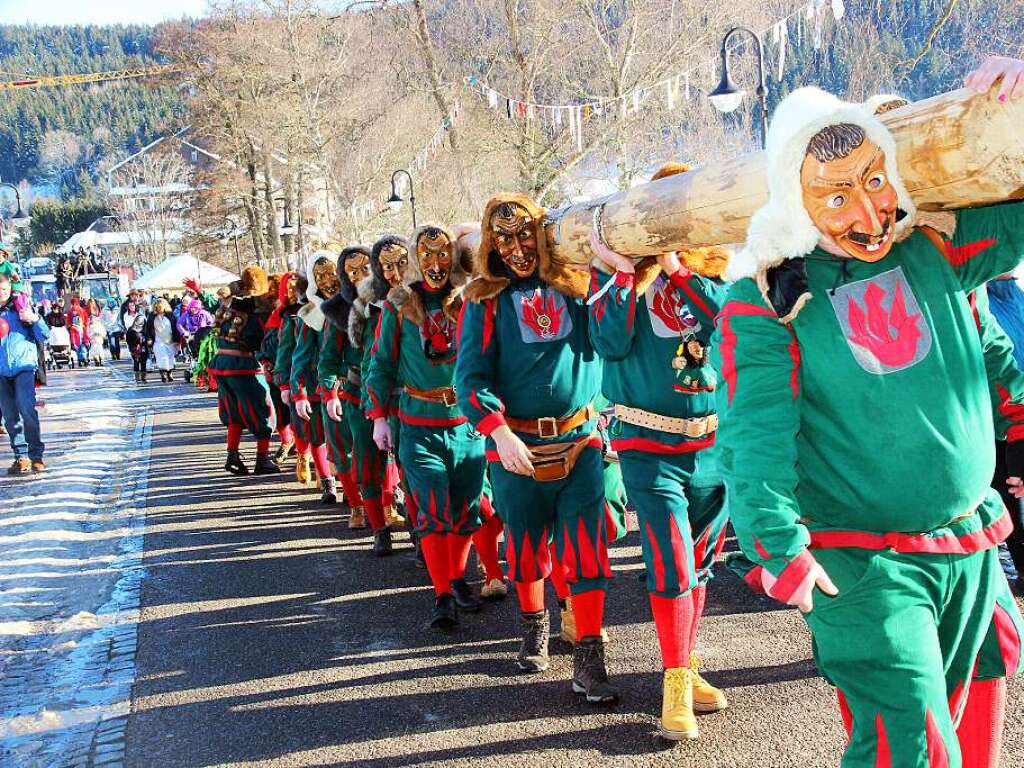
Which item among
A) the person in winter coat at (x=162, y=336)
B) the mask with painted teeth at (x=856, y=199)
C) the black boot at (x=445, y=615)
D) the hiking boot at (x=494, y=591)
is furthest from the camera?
the person in winter coat at (x=162, y=336)

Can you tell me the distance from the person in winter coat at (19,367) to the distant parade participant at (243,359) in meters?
1.90

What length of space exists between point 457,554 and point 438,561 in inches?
5.9

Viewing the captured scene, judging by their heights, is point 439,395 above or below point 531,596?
above

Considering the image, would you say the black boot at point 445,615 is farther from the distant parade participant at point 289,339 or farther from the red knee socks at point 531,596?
the distant parade participant at point 289,339

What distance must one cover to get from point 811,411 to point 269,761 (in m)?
2.68

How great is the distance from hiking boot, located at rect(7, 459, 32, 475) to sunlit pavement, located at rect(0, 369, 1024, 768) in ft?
11.2

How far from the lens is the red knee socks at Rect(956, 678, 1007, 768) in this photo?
8.49 feet

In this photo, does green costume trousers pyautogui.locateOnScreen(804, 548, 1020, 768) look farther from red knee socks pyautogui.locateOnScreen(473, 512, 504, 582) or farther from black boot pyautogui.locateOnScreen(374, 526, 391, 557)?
black boot pyautogui.locateOnScreen(374, 526, 391, 557)

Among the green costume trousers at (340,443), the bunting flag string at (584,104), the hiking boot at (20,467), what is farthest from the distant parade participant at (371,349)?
the bunting flag string at (584,104)

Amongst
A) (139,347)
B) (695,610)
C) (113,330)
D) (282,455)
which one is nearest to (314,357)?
(282,455)

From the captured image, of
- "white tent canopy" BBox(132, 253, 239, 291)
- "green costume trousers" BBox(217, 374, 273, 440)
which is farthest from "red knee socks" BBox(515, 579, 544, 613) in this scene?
"white tent canopy" BBox(132, 253, 239, 291)

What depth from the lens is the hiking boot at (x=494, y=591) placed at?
19.6 feet

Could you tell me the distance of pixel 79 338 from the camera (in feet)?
109

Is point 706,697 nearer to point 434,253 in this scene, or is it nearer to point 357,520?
point 434,253
